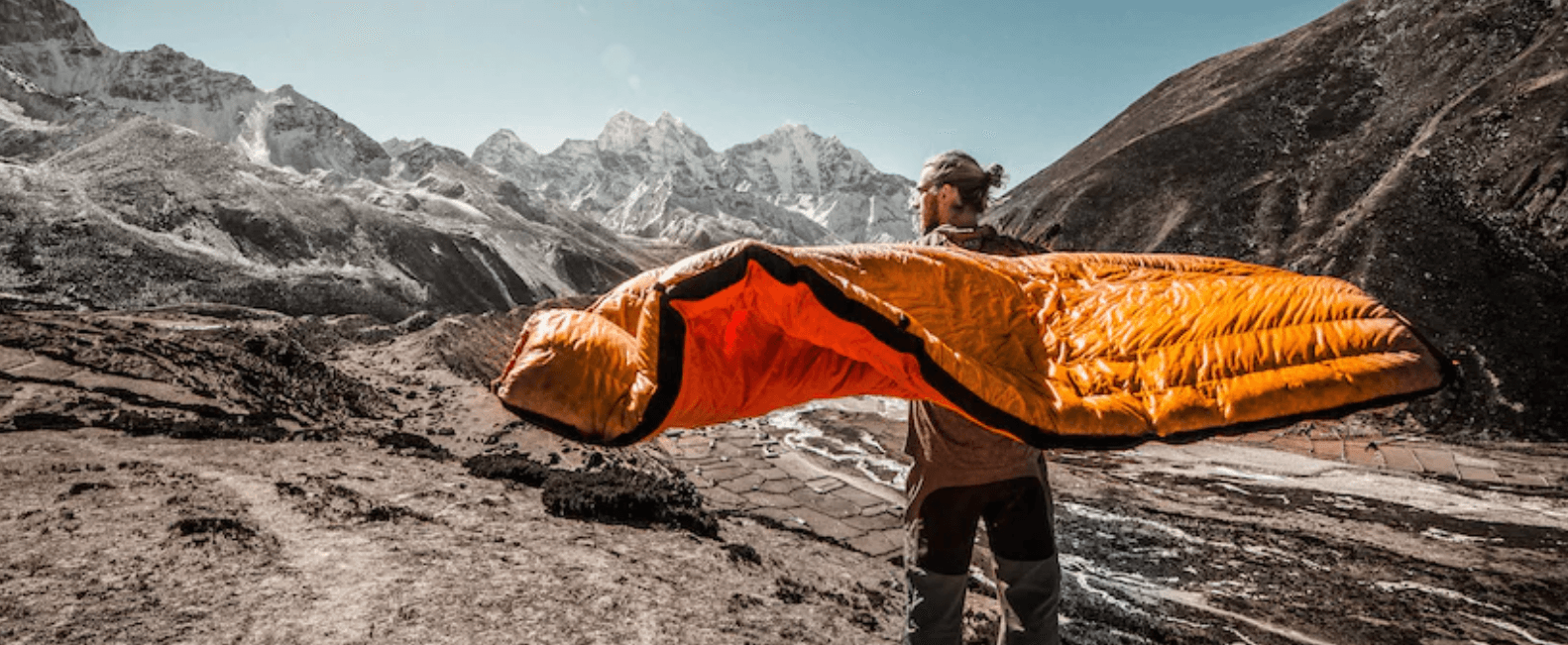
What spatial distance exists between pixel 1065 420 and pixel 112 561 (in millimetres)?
4737

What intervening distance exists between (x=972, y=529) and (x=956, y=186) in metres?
1.25

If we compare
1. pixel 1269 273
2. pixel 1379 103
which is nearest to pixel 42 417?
pixel 1269 273

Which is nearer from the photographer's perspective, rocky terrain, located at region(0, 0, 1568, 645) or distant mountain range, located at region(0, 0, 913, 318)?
rocky terrain, located at region(0, 0, 1568, 645)

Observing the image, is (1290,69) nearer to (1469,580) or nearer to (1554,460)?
(1554,460)

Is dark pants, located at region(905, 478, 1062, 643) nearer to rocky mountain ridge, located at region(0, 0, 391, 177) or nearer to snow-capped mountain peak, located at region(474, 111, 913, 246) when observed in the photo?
rocky mountain ridge, located at region(0, 0, 391, 177)

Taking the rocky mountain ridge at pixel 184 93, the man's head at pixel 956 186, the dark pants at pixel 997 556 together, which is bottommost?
the dark pants at pixel 997 556

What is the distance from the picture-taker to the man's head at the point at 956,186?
2.36 metres

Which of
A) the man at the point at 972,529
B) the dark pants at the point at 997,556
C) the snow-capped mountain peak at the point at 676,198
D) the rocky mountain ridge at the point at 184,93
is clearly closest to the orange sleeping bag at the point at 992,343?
the man at the point at 972,529

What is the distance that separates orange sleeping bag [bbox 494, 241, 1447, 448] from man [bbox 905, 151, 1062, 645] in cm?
27

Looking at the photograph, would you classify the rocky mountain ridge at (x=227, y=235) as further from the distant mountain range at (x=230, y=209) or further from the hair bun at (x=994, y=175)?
the hair bun at (x=994, y=175)

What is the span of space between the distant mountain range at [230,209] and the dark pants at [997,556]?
28.1 meters

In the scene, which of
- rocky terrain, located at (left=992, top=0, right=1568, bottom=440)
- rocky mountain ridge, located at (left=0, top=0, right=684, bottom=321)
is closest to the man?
rocky terrain, located at (left=992, top=0, right=1568, bottom=440)

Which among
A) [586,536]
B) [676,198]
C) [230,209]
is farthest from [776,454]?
[676,198]

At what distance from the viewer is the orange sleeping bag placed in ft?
5.48
